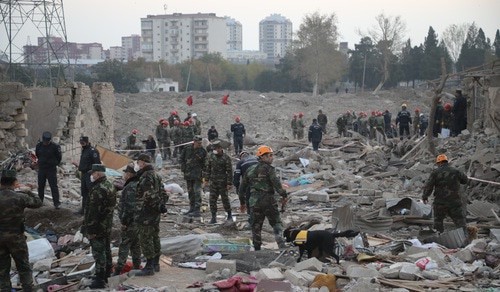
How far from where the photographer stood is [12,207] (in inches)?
341

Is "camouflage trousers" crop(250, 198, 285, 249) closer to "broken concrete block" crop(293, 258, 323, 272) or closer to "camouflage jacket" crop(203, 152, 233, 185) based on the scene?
"broken concrete block" crop(293, 258, 323, 272)

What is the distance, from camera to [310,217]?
1422 cm

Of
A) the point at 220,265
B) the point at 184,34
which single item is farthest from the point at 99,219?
the point at 184,34

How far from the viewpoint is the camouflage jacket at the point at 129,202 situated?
373 inches

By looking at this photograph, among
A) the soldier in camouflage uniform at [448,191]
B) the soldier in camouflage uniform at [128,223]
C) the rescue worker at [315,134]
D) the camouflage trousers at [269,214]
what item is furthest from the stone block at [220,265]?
the rescue worker at [315,134]

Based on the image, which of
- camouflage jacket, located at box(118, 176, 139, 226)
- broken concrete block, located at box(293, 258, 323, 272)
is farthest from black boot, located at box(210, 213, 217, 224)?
broken concrete block, located at box(293, 258, 323, 272)

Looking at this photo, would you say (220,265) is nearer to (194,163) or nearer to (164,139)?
(194,163)

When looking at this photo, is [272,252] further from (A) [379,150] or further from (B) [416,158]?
(A) [379,150]

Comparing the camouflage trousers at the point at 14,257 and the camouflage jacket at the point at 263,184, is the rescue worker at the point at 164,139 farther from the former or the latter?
the camouflage trousers at the point at 14,257

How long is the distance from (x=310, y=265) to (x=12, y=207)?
3.53 meters

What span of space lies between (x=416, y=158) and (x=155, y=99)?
32267mm

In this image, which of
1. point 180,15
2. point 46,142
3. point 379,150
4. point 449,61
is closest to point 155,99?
point 449,61

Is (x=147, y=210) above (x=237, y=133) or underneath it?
above

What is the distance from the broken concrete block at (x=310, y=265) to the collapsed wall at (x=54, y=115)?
11.3 meters
